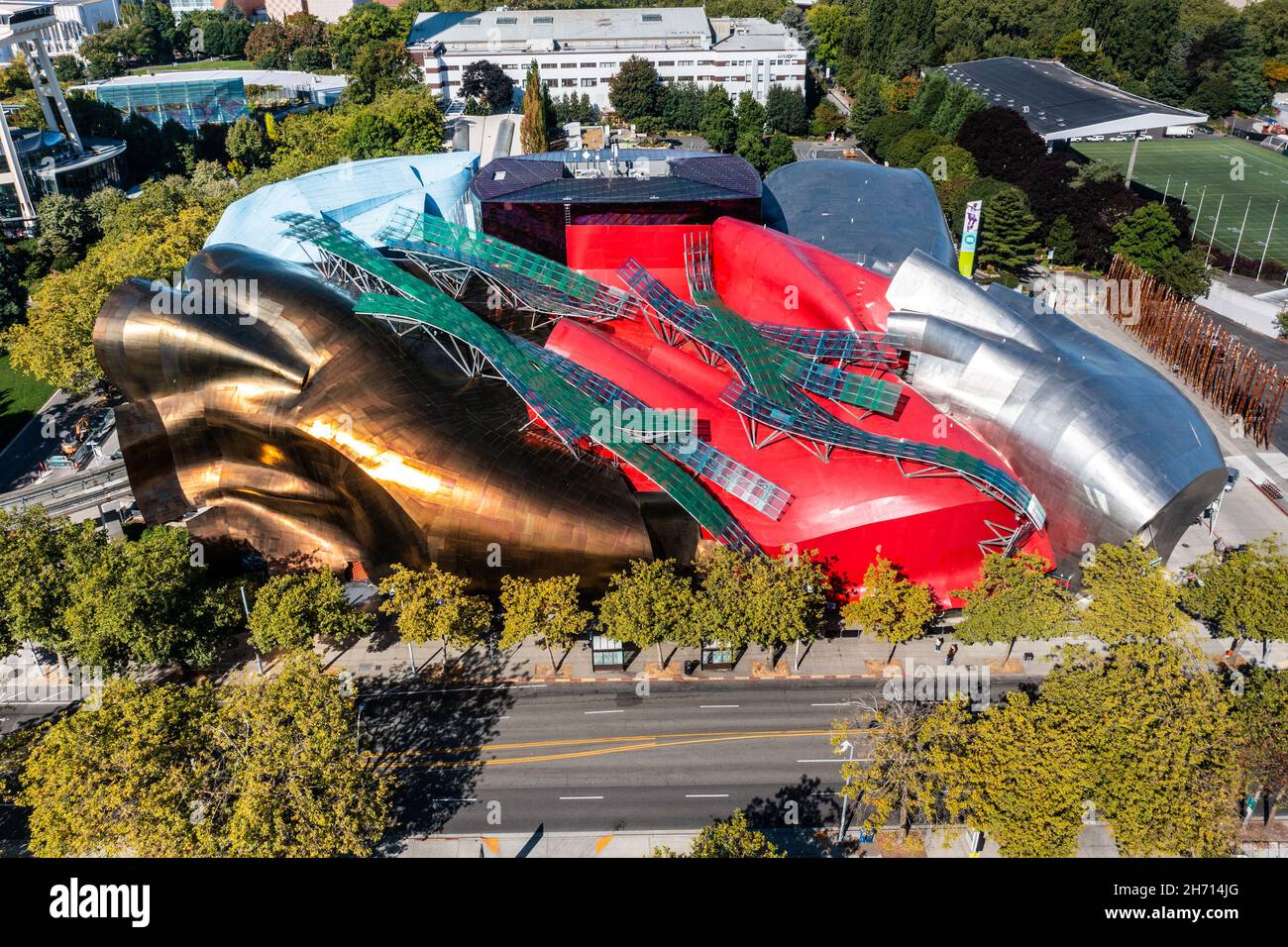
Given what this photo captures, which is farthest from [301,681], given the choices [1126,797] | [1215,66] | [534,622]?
[1215,66]

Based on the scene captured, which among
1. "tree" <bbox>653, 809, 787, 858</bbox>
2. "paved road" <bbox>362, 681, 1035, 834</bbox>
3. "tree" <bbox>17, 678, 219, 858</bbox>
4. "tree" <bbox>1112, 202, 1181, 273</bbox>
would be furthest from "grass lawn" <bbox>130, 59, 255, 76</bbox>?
"tree" <bbox>653, 809, 787, 858</bbox>

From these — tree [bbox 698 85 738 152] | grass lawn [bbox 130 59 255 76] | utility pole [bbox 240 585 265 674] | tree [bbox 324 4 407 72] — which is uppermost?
tree [bbox 324 4 407 72]

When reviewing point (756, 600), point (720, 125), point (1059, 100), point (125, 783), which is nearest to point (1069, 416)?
point (756, 600)

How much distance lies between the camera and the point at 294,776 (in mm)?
31812

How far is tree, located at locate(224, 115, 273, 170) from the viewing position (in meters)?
119

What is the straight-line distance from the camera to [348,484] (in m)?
45.8

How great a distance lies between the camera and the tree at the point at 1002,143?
328ft

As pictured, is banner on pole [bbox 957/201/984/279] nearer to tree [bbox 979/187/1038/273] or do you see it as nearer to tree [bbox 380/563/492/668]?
tree [bbox 979/187/1038/273]

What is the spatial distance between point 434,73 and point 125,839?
138 meters

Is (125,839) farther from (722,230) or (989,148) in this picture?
(989,148)

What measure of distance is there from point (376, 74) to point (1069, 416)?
12306cm

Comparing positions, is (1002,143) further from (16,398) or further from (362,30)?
(362,30)

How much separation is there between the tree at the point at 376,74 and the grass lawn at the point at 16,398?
75580 millimetres

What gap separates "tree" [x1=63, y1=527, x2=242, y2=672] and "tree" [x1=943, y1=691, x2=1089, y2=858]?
36.3 m
